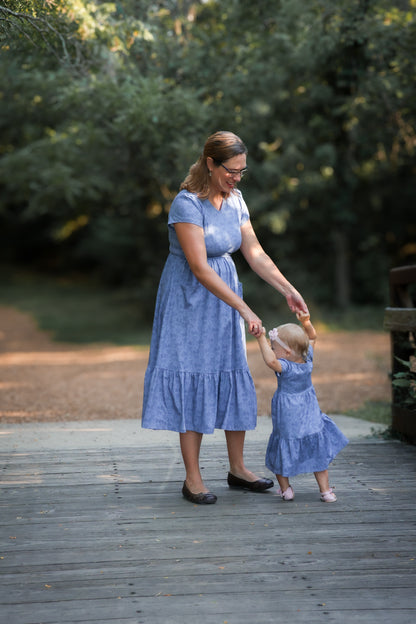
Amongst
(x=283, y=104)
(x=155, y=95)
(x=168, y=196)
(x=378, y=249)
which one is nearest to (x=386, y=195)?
(x=378, y=249)

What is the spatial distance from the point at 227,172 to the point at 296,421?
1188 millimetres

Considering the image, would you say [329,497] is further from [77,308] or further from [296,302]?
[77,308]

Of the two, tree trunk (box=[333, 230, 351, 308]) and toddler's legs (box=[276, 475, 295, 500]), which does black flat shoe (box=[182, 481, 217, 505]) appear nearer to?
toddler's legs (box=[276, 475, 295, 500])

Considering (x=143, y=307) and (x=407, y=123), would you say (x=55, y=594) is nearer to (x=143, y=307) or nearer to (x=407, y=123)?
(x=407, y=123)

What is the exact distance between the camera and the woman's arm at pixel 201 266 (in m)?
3.24

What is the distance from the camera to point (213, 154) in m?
3.34

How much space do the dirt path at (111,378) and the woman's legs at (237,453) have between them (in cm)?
290

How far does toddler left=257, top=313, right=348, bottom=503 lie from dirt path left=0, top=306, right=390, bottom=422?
322 cm

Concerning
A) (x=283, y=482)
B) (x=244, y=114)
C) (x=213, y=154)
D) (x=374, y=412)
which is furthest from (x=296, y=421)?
(x=244, y=114)

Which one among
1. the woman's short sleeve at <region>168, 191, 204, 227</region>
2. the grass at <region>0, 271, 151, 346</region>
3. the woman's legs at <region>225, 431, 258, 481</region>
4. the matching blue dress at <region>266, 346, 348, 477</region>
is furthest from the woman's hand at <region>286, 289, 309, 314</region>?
the grass at <region>0, 271, 151, 346</region>

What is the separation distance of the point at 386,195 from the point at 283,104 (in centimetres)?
468

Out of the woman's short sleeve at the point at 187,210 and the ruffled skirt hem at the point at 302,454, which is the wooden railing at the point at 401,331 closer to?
the ruffled skirt hem at the point at 302,454

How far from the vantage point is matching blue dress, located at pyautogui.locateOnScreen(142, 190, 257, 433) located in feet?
11.2

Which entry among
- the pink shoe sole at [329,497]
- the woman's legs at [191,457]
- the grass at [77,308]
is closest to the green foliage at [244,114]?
the grass at [77,308]
